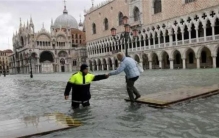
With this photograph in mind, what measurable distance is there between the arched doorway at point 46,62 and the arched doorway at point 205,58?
131 ft

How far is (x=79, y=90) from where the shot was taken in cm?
639

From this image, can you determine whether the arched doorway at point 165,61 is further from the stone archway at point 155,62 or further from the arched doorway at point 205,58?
the arched doorway at point 205,58

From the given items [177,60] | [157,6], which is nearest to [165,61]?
[177,60]

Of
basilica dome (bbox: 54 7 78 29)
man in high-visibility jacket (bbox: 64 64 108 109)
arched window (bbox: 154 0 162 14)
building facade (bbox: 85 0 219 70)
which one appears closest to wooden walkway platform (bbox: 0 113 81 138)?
man in high-visibility jacket (bbox: 64 64 108 109)

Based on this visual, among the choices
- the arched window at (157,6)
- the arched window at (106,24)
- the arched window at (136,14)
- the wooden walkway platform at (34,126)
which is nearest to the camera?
the wooden walkway platform at (34,126)

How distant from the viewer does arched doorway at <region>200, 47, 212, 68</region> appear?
3541 cm

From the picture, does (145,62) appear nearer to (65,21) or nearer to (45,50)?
(45,50)

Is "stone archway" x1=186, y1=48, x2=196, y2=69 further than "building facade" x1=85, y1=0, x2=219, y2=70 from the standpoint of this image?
Yes

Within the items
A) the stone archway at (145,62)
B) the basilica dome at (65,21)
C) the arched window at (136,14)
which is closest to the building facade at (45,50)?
the basilica dome at (65,21)

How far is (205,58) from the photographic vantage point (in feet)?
120

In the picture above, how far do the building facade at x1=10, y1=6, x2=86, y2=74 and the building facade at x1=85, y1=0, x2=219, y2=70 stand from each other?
53.1ft

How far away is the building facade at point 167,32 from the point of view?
108ft

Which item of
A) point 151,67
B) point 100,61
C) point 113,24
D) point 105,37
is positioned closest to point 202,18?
point 151,67

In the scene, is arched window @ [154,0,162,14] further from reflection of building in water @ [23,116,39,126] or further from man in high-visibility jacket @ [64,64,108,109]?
reflection of building in water @ [23,116,39,126]
